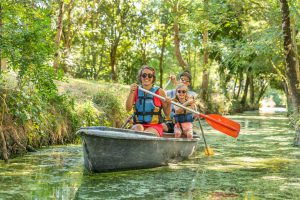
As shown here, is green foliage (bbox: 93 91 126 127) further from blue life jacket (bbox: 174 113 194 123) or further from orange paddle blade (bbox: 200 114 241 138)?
orange paddle blade (bbox: 200 114 241 138)

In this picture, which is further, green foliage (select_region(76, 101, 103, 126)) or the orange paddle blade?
green foliage (select_region(76, 101, 103, 126))

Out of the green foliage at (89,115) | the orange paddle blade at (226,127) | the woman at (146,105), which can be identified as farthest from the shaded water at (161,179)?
the green foliage at (89,115)

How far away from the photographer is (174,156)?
25.8 ft

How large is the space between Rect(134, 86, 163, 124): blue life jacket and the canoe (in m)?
0.46

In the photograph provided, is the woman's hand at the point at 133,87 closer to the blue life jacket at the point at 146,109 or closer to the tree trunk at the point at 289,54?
the blue life jacket at the point at 146,109

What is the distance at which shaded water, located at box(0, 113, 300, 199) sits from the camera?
5.25m

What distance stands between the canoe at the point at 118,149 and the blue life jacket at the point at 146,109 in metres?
0.46

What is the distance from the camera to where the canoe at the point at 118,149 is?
6.36 metres

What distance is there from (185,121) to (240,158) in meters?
1.26

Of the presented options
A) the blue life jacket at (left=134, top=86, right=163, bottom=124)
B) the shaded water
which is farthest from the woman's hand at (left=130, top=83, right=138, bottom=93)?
the shaded water

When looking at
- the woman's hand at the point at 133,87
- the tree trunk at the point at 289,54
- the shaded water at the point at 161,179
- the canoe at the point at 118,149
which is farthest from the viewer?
the tree trunk at the point at 289,54

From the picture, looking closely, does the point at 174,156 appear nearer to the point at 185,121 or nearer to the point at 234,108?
the point at 185,121

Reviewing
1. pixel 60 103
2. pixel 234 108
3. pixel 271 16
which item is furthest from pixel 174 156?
pixel 234 108

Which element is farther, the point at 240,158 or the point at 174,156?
the point at 240,158
